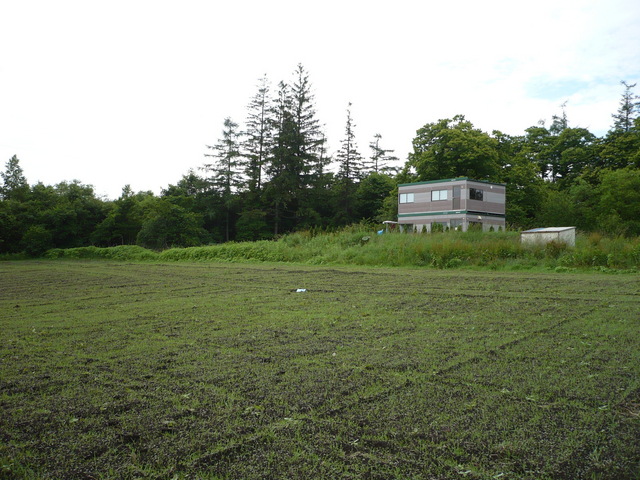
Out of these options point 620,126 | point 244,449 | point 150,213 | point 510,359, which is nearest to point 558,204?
point 620,126

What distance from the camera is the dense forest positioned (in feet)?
103

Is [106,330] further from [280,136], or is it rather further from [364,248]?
[280,136]

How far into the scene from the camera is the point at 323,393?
2984mm

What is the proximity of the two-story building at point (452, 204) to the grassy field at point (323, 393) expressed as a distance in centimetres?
2189

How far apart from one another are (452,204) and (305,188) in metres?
15.6

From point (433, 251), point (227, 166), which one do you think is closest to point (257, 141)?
point (227, 166)

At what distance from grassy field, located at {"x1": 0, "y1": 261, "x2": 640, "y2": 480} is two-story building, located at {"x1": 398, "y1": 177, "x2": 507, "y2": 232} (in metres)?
21.9

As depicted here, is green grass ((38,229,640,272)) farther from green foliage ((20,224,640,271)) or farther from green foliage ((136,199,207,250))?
green foliage ((136,199,207,250))

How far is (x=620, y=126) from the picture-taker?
43.2m

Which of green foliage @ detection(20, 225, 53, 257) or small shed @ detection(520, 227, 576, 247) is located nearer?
small shed @ detection(520, 227, 576, 247)

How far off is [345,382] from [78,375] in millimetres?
1872

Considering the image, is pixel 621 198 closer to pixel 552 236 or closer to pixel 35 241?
pixel 552 236

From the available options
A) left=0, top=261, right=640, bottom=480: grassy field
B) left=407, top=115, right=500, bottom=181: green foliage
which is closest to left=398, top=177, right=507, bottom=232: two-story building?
left=407, top=115, right=500, bottom=181: green foliage

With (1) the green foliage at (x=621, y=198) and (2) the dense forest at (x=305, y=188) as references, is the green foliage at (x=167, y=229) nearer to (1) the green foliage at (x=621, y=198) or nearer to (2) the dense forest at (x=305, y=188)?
(2) the dense forest at (x=305, y=188)
